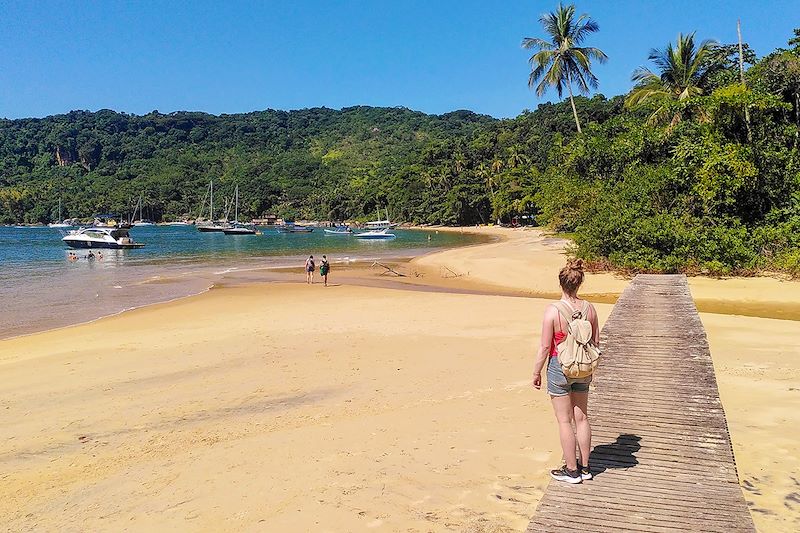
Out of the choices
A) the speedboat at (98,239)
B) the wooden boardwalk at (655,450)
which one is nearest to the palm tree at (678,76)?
the wooden boardwalk at (655,450)

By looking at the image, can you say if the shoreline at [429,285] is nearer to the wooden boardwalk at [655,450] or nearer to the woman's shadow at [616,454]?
the wooden boardwalk at [655,450]

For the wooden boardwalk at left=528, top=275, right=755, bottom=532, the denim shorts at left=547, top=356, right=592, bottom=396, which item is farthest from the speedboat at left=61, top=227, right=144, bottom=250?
the denim shorts at left=547, top=356, right=592, bottom=396

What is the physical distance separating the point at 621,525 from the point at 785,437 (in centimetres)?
326

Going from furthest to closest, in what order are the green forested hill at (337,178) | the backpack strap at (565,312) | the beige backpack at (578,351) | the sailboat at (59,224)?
the sailboat at (59,224), the green forested hill at (337,178), the backpack strap at (565,312), the beige backpack at (578,351)

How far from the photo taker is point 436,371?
31.0 ft

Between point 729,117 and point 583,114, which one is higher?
point 583,114

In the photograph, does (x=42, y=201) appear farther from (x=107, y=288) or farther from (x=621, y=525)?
(x=621, y=525)

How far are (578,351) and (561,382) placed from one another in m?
0.33

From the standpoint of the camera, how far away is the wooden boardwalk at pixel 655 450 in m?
3.95

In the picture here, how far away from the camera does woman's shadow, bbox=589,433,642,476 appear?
475cm

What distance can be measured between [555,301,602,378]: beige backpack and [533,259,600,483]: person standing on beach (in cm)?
6

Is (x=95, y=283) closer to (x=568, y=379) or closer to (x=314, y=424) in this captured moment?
(x=314, y=424)

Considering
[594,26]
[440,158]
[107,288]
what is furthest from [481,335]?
[440,158]

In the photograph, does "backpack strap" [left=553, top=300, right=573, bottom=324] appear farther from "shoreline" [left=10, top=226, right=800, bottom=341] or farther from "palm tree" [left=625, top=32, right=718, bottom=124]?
"palm tree" [left=625, top=32, right=718, bottom=124]
